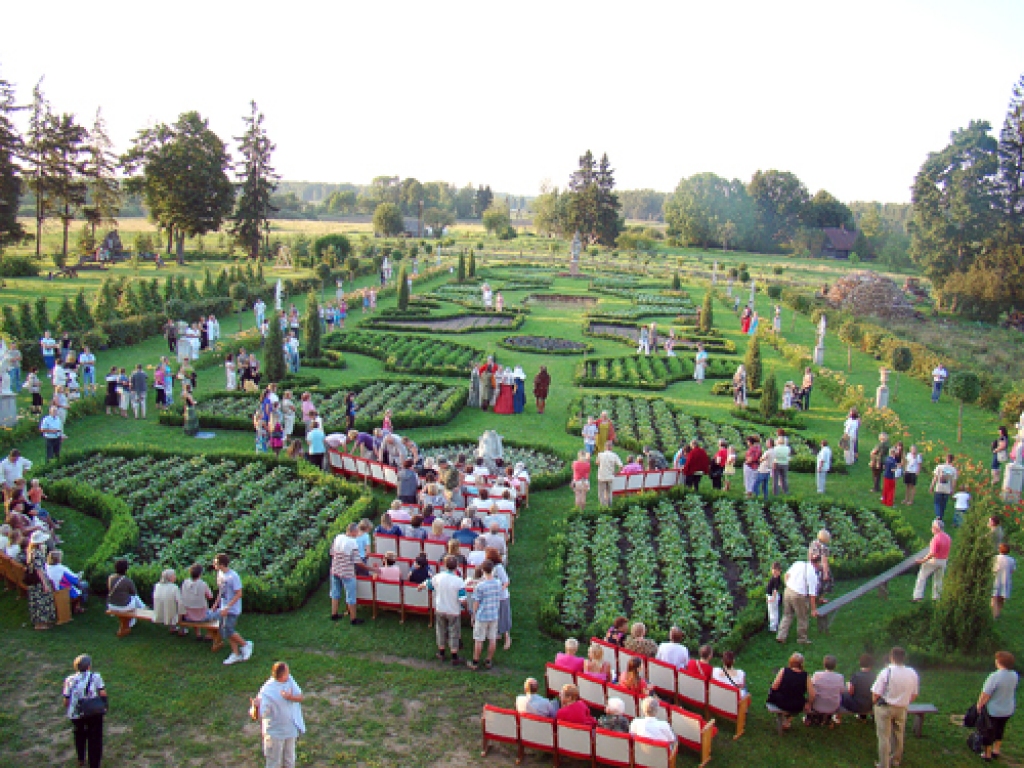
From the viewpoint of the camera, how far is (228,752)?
8.33 meters

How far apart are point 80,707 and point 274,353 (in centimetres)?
1783

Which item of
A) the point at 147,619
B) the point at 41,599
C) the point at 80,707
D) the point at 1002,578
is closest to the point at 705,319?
the point at 1002,578

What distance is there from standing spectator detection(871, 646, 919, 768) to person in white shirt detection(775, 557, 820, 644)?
2.48 m

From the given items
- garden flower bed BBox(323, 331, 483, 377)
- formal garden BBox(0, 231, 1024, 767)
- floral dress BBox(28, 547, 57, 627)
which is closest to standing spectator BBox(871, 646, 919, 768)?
formal garden BBox(0, 231, 1024, 767)

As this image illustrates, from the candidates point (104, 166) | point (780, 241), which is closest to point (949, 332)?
point (780, 241)

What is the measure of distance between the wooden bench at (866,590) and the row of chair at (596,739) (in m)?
Answer: 3.75

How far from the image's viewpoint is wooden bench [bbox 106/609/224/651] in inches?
407

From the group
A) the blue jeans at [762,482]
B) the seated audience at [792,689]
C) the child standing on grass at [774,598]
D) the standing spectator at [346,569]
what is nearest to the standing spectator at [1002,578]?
the child standing on grass at [774,598]

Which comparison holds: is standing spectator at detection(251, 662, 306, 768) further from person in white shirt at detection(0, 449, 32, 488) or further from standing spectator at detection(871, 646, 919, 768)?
person in white shirt at detection(0, 449, 32, 488)

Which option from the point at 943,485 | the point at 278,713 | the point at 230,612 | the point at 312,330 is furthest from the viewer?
the point at 312,330

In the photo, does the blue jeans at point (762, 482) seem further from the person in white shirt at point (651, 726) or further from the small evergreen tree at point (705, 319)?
the small evergreen tree at point (705, 319)

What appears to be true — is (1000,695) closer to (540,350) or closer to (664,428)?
(664,428)

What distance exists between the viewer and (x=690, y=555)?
13.6 metres

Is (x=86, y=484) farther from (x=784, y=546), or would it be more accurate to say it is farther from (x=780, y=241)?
(x=780, y=241)
